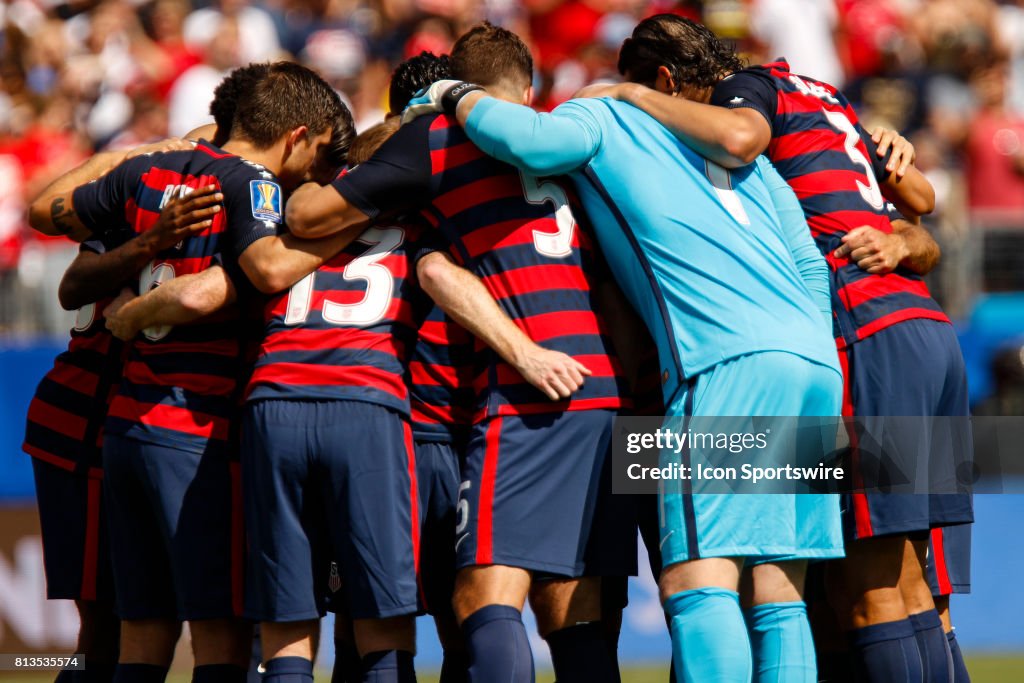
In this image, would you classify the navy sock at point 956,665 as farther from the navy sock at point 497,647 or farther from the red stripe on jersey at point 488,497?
the red stripe on jersey at point 488,497

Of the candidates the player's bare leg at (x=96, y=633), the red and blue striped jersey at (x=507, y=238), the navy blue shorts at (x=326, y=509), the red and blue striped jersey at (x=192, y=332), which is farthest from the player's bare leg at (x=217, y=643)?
the red and blue striped jersey at (x=507, y=238)

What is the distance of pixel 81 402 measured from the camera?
5027 millimetres

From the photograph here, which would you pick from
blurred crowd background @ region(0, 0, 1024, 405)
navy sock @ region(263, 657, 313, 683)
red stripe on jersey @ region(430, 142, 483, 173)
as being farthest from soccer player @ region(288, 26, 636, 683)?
blurred crowd background @ region(0, 0, 1024, 405)

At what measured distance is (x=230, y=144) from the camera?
4848 mm

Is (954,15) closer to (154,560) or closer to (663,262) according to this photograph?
(663,262)

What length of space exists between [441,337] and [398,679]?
3.86ft

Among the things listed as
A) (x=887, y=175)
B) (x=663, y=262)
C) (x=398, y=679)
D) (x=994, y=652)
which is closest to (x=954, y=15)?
(x=994, y=652)

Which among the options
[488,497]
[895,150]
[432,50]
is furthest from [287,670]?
[432,50]

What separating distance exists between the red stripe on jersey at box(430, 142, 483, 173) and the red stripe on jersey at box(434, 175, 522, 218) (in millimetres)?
80

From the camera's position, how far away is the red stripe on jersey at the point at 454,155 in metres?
4.37

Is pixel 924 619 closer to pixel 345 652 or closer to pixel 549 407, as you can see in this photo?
pixel 549 407

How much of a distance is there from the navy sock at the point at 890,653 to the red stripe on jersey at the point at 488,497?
1.33 m

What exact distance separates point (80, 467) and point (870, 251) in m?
3.01

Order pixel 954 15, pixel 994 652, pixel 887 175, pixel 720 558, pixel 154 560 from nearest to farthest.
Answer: pixel 720 558, pixel 154 560, pixel 887 175, pixel 994 652, pixel 954 15
